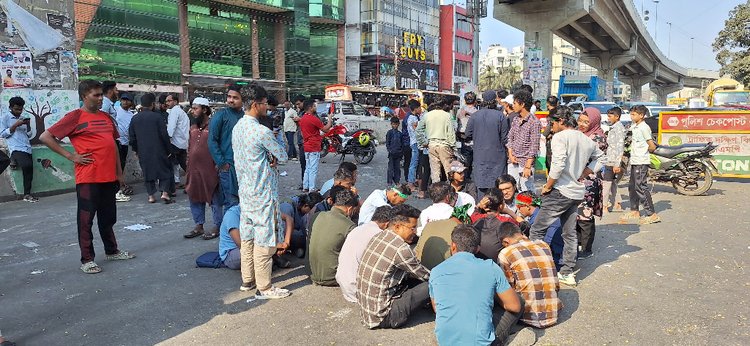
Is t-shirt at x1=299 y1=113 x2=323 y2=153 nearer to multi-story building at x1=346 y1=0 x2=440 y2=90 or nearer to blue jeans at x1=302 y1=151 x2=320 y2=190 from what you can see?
blue jeans at x1=302 y1=151 x2=320 y2=190

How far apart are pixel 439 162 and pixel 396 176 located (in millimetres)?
1992

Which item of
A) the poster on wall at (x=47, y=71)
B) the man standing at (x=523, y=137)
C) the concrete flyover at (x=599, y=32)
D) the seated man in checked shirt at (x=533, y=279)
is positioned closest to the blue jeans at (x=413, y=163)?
the man standing at (x=523, y=137)

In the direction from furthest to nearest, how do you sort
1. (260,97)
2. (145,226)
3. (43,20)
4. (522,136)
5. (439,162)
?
(43,20)
(439,162)
(145,226)
(522,136)
(260,97)

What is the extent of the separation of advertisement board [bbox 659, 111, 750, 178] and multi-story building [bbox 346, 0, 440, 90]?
37846 mm

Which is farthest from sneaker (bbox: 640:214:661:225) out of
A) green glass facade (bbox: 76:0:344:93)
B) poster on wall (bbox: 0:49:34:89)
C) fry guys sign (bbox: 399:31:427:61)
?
fry guys sign (bbox: 399:31:427:61)

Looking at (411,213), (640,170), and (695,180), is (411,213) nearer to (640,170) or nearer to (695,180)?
(640,170)

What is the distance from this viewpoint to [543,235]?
491 cm

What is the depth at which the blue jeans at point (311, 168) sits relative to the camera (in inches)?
355

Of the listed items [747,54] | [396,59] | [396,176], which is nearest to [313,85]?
[396,59]

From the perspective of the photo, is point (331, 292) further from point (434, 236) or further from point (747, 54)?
point (747, 54)

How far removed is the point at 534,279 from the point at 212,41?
36.9 m

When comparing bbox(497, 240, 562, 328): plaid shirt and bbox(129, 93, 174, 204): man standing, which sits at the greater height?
bbox(129, 93, 174, 204): man standing

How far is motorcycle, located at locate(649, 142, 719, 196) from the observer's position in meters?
9.29

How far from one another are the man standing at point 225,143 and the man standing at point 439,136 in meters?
3.32
